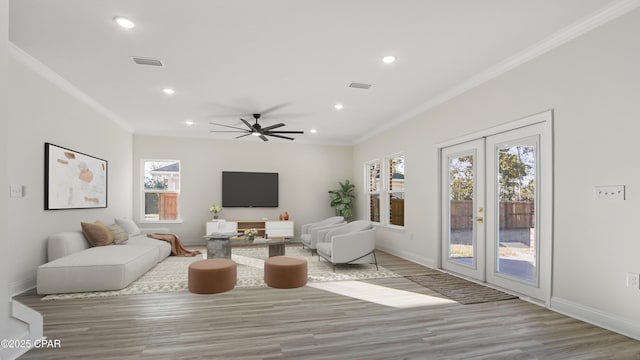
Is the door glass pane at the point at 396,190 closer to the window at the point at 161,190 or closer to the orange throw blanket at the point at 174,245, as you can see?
the orange throw blanket at the point at 174,245

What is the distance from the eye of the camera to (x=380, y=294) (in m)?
3.93

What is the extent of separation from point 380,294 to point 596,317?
2085 millimetres

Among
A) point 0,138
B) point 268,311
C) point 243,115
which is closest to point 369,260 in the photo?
point 268,311

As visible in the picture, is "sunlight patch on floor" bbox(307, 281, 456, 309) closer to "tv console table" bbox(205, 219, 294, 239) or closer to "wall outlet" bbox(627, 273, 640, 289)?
"wall outlet" bbox(627, 273, 640, 289)

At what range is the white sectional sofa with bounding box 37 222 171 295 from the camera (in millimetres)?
3773

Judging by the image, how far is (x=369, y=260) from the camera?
5434 millimetres

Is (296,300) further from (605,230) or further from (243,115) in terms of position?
(243,115)

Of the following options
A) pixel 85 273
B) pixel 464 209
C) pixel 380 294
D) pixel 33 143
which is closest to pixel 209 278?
pixel 85 273

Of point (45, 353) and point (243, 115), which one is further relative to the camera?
point (243, 115)

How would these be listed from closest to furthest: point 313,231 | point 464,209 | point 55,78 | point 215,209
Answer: point 55,78, point 464,209, point 313,231, point 215,209

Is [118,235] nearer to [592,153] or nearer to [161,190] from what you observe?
[161,190]

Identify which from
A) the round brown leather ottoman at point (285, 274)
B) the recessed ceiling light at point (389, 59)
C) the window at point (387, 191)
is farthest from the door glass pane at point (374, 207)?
the recessed ceiling light at point (389, 59)

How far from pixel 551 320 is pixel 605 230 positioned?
1.00 m

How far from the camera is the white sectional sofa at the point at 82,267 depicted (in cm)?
377
